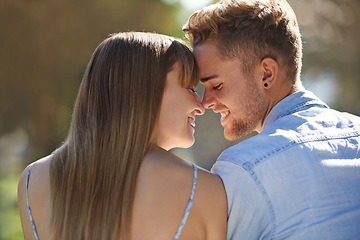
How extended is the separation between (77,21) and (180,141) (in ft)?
31.2

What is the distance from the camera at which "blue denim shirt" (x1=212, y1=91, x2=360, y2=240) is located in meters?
1.76

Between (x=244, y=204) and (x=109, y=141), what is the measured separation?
0.53 m

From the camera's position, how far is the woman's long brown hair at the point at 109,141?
170 centimetres

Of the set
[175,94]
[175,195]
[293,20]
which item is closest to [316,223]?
[175,195]

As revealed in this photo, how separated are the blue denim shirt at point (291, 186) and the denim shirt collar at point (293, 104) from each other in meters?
0.26

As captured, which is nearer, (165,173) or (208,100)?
(165,173)

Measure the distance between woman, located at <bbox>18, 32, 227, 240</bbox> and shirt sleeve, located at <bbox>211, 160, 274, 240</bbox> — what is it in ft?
A: 0.11

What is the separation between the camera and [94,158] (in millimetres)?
1742

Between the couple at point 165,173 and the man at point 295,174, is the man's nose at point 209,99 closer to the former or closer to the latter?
the man at point 295,174

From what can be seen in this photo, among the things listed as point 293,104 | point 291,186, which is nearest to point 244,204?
point 291,186

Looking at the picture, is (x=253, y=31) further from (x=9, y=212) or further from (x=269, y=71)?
(x=9, y=212)

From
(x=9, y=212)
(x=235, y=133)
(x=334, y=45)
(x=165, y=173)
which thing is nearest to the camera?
(x=165, y=173)

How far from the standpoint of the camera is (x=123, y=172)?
1700 millimetres

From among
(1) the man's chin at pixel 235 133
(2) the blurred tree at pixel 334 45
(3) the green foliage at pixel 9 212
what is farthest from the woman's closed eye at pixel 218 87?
(2) the blurred tree at pixel 334 45
